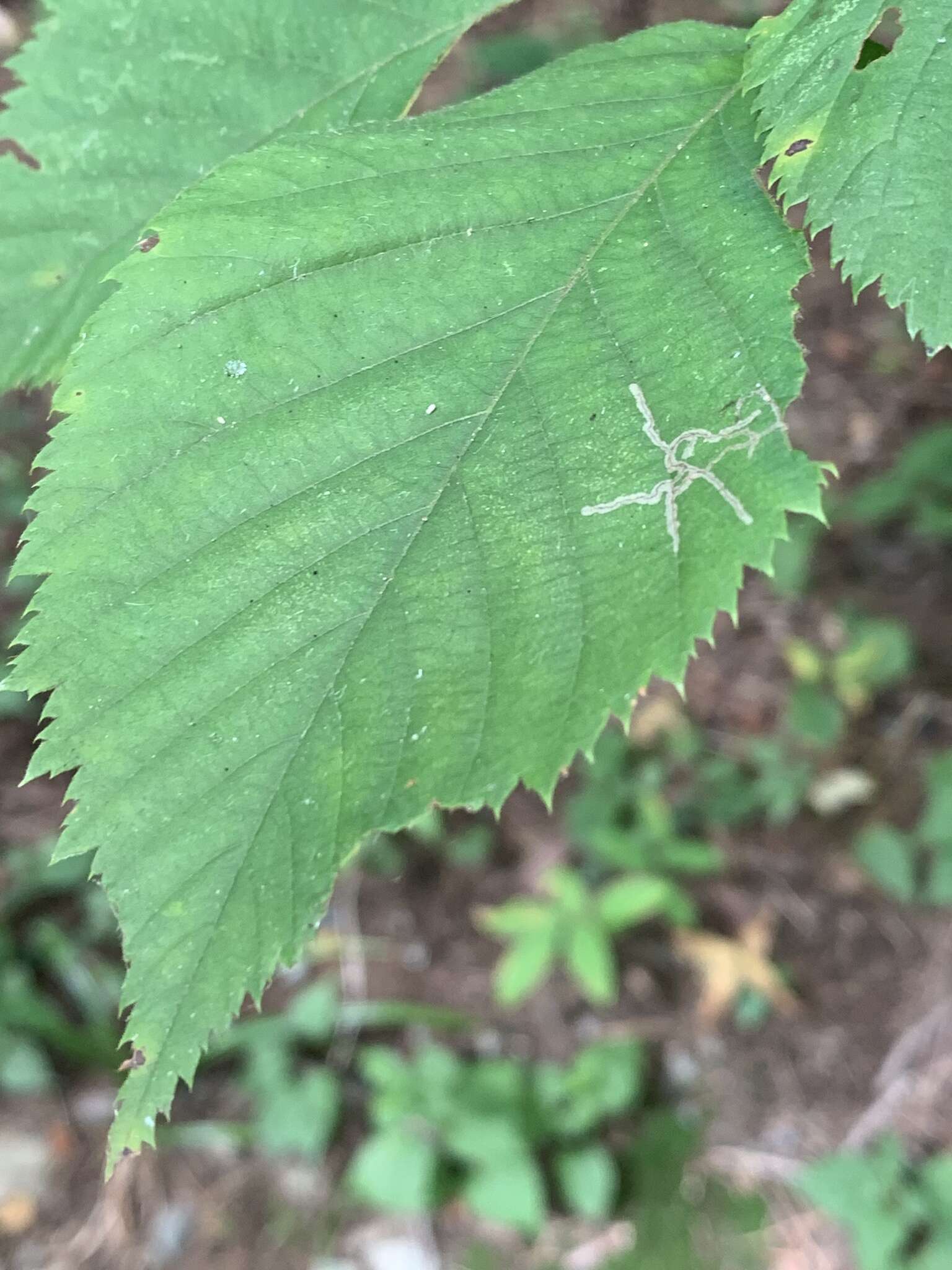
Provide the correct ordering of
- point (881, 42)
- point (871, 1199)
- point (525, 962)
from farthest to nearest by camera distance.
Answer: point (525, 962) < point (871, 1199) < point (881, 42)

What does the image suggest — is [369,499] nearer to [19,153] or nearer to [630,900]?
[19,153]

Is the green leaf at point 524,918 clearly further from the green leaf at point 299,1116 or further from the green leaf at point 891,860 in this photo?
the green leaf at point 891,860

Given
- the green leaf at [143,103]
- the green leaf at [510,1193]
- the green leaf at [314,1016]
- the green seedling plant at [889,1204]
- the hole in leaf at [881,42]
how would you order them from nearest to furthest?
the hole in leaf at [881,42] → the green leaf at [143,103] → the green seedling plant at [889,1204] → the green leaf at [510,1193] → the green leaf at [314,1016]

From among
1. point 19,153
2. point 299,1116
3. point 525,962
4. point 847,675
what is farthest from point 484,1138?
point 19,153

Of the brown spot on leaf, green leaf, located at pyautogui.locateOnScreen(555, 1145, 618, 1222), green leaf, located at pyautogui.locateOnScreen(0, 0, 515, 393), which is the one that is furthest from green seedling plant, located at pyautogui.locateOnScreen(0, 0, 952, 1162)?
green leaf, located at pyautogui.locateOnScreen(555, 1145, 618, 1222)

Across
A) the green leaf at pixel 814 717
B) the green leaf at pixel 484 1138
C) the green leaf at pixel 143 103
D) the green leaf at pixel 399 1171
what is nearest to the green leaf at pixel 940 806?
the green leaf at pixel 814 717
